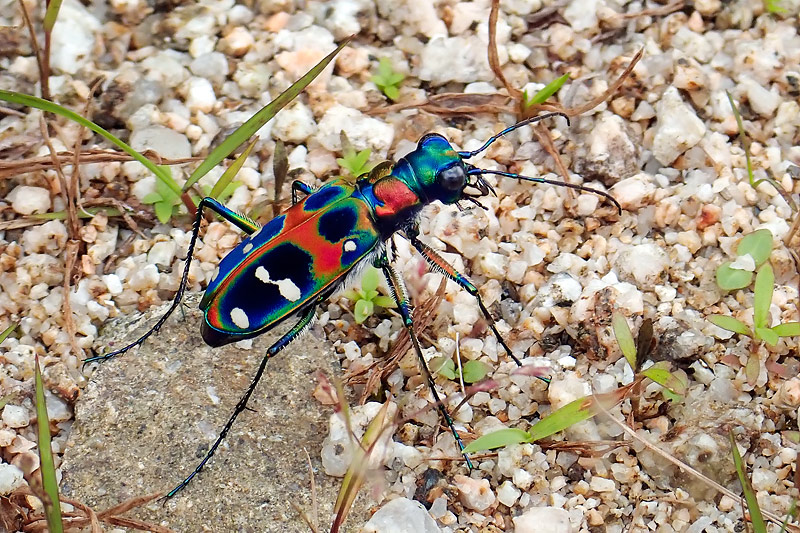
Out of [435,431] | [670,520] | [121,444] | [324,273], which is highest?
[324,273]

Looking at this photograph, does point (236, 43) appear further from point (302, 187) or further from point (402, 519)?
point (402, 519)

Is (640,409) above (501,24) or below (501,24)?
below

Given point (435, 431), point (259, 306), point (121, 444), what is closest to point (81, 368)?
point (121, 444)

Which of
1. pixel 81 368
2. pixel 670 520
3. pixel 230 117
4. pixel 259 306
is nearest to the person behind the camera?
pixel 670 520

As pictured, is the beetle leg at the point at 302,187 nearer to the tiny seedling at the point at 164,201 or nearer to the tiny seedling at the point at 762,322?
the tiny seedling at the point at 164,201

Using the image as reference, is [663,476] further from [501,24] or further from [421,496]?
[501,24]

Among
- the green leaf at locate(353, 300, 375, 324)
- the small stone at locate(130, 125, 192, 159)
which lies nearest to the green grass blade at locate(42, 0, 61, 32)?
the small stone at locate(130, 125, 192, 159)

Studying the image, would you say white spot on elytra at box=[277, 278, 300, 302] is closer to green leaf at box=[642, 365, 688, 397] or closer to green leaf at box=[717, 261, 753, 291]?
green leaf at box=[642, 365, 688, 397]
